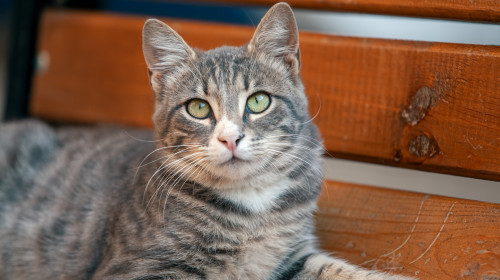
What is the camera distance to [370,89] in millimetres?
2514

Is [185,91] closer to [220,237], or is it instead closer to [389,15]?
[220,237]

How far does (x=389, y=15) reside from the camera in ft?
8.18

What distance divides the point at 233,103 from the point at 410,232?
3.05ft

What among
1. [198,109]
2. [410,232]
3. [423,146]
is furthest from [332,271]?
[198,109]

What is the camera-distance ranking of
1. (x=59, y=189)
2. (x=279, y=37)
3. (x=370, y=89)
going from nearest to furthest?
1. (x=279, y=37)
2. (x=370, y=89)
3. (x=59, y=189)

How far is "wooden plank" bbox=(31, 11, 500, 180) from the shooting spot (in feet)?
7.22

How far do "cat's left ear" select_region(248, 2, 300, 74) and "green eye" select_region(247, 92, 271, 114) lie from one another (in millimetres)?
197

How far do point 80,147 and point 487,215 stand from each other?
2.01 m

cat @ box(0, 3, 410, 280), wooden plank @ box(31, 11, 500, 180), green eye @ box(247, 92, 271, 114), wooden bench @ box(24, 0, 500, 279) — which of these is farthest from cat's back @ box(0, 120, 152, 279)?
wooden bench @ box(24, 0, 500, 279)

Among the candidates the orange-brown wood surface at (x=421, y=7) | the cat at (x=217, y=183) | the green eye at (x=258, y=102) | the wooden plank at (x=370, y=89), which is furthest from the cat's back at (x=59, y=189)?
the orange-brown wood surface at (x=421, y=7)

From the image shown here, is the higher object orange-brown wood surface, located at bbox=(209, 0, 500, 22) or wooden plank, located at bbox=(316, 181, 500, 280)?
orange-brown wood surface, located at bbox=(209, 0, 500, 22)

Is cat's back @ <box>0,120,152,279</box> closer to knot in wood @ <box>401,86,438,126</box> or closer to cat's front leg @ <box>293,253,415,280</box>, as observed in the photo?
cat's front leg @ <box>293,253,415,280</box>

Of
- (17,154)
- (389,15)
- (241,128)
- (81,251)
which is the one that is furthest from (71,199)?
(389,15)

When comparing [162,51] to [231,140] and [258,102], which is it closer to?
[258,102]
